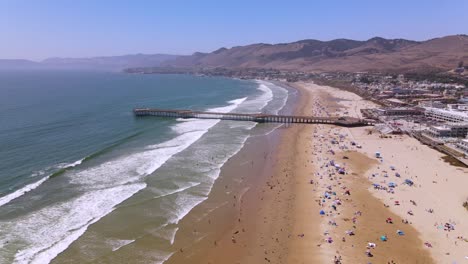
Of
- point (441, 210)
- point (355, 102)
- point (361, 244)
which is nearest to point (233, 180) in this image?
point (361, 244)

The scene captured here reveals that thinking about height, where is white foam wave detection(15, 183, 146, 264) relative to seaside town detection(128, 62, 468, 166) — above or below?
below

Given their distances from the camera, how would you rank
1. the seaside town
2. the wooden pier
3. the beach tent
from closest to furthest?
1. the beach tent
2. the seaside town
3. the wooden pier

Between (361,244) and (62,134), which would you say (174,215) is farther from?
(62,134)

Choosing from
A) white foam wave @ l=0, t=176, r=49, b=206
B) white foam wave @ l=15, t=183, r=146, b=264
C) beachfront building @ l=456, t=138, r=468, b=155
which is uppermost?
beachfront building @ l=456, t=138, r=468, b=155

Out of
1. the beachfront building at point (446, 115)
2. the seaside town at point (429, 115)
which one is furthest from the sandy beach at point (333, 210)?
the beachfront building at point (446, 115)

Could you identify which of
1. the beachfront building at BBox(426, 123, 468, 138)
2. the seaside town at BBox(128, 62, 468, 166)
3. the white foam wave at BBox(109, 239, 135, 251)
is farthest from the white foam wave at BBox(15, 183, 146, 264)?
the beachfront building at BBox(426, 123, 468, 138)

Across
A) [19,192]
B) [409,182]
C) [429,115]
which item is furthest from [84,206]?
[429,115]

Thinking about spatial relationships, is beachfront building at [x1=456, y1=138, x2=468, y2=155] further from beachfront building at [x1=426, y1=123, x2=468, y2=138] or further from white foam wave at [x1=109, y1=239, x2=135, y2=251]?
white foam wave at [x1=109, y1=239, x2=135, y2=251]
